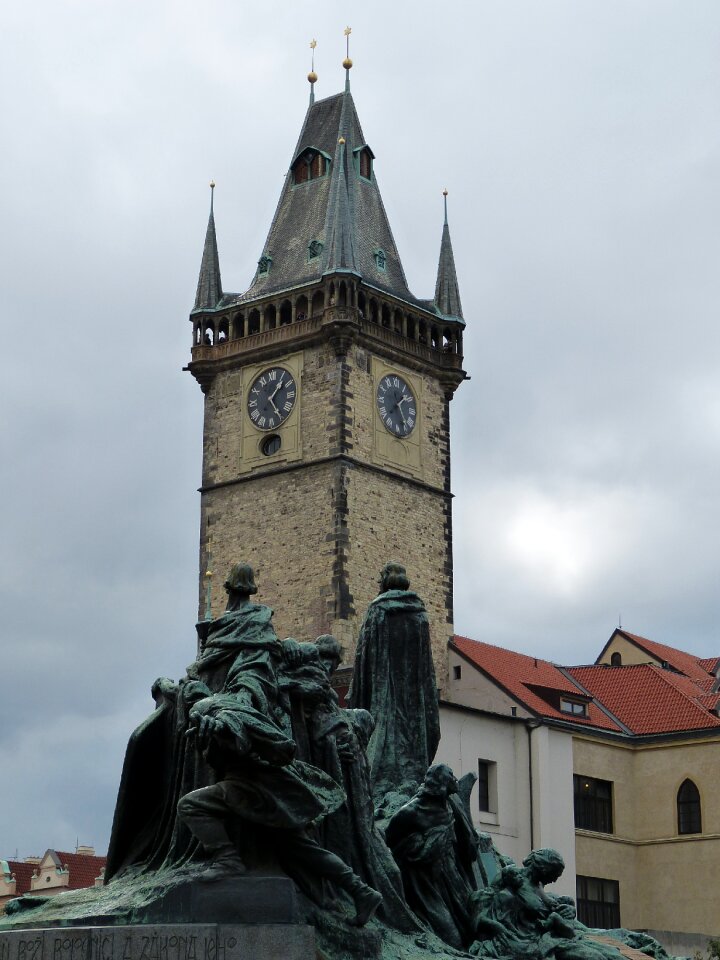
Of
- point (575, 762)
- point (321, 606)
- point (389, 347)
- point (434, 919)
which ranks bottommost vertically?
point (434, 919)

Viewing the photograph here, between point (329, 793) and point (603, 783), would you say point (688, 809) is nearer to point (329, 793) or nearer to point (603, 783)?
point (603, 783)

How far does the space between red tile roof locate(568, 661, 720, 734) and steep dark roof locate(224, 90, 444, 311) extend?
44.6 feet

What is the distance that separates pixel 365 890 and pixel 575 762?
45854mm

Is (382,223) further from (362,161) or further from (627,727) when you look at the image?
(627,727)

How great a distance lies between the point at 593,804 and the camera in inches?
2333

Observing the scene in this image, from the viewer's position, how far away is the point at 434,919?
15062mm

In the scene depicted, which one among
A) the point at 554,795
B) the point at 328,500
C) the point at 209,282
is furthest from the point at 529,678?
the point at 209,282

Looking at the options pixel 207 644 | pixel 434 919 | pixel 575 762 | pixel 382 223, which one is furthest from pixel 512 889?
pixel 382 223

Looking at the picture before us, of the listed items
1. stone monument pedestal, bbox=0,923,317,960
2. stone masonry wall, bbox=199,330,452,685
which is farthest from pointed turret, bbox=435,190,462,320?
stone monument pedestal, bbox=0,923,317,960

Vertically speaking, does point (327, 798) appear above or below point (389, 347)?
below

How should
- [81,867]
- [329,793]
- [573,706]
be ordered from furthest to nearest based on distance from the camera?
[81,867]
[573,706]
[329,793]

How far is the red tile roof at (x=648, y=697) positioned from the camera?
61094mm

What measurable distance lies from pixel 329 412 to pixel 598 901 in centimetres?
1687

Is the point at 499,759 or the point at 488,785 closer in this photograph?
the point at 488,785
